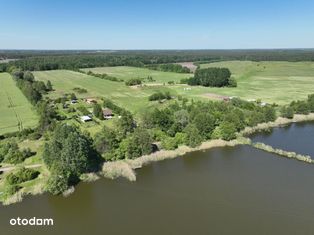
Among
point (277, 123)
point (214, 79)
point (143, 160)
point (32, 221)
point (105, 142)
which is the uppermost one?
point (214, 79)

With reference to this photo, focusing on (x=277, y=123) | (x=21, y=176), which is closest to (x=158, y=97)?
(x=277, y=123)

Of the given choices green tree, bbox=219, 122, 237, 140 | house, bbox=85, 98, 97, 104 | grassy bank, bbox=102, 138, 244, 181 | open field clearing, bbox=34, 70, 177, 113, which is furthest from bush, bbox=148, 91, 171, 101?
grassy bank, bbox=102, 138, 244, 181

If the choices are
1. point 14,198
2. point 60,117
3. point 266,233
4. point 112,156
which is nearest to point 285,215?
point 266,233

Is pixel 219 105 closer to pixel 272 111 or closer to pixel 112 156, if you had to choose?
pixel 272 111

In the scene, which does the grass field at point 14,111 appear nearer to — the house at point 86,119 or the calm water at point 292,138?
the house at point 86,119

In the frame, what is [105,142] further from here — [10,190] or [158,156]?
[10,190]

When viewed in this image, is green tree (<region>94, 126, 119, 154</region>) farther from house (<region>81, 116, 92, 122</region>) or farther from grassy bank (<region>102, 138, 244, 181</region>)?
house (<region>81, 116, 92, 122</region>)
